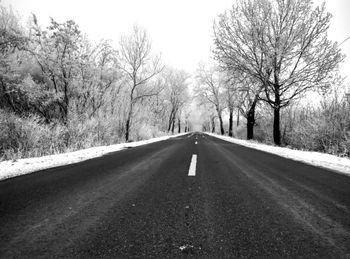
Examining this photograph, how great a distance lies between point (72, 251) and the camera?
1.66 metres

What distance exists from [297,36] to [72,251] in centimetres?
1573

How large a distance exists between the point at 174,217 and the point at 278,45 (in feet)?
45.7

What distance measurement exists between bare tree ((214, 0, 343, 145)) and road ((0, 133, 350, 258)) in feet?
34.6

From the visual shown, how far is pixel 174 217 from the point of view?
7.56 ft

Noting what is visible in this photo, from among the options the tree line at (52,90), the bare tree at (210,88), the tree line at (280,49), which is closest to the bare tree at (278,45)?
the tree line at (280,49)

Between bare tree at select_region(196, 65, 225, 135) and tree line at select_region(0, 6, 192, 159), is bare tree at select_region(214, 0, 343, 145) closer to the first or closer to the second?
tree line at select_region(0, 6, 192, 159)

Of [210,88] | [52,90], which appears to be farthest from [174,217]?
[210,88]

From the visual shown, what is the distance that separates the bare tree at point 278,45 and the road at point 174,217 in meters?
10.6

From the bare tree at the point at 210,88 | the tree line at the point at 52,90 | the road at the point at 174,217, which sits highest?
the bare tree at the point at 210,88

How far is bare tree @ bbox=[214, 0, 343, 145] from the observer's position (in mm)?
11953

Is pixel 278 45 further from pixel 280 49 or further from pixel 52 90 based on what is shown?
pixel 52 90

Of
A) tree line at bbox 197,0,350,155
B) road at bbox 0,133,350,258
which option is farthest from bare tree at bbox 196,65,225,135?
road at bbox 0,133,350,258

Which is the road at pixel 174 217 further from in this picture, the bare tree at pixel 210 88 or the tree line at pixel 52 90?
the bare tree at pixel 210 88

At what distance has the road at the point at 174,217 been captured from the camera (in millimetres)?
1693
